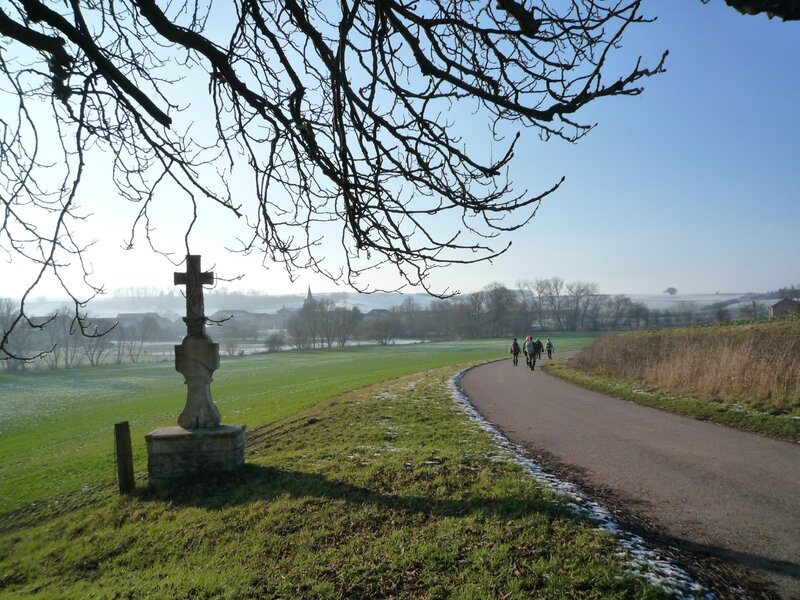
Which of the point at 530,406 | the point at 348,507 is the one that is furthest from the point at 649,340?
the point at 348,507

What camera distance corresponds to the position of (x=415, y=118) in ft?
13.0

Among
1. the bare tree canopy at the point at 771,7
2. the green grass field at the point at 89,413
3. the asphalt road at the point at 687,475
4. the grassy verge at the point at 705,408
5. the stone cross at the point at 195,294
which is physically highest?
the bare tree canopy at the point at 771,7

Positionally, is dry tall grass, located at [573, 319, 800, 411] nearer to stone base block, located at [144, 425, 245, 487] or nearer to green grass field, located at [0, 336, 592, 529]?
stone base block, located at [144, 425, 245, 487]

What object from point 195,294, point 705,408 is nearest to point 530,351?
point 705,408

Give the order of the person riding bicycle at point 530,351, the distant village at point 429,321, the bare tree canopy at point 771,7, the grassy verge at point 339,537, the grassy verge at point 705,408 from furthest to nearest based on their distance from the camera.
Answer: the distant village at point 429,321
the person riding bicycle at point 530,351
the grassy verge at point 705,408
the grassy verge at point 339,537
the bare tree canopy at point 771,7

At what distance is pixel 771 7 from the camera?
237 centimetres

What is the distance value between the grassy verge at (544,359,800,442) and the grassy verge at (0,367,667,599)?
5.08 metres

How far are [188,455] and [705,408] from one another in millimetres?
10561

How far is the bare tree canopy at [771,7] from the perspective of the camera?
2.32m

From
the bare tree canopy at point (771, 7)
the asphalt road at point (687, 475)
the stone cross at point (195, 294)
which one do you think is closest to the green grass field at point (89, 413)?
the stone cross at point (195, 294)

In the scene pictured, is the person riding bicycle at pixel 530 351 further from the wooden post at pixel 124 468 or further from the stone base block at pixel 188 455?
the wooden post at pixel 124 468

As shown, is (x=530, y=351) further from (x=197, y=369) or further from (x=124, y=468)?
(x=124, y=468)

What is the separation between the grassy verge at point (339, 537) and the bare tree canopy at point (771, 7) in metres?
3.39

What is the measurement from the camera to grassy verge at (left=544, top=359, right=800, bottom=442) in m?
9.23
